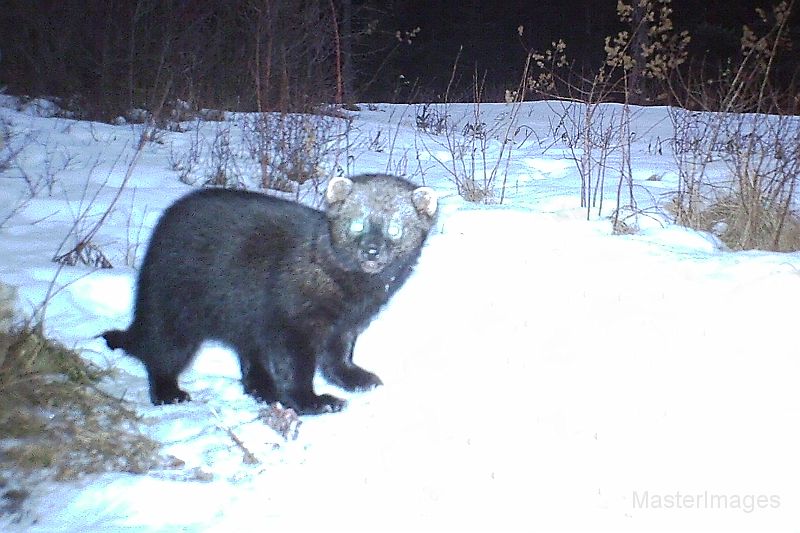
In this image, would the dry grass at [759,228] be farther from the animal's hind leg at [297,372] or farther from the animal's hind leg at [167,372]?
the animal's hind leg at [167,372]

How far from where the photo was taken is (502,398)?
11.4 feet

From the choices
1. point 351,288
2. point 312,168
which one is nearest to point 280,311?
point 351,288

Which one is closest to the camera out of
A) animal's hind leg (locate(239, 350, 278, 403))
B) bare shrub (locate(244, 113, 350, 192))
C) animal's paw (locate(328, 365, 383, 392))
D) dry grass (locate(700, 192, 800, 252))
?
animal's hind leg (locate(239, 350, 278, 403))

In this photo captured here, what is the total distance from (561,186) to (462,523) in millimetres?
5584

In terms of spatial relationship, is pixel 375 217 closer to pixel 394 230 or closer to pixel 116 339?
pixel 394 230

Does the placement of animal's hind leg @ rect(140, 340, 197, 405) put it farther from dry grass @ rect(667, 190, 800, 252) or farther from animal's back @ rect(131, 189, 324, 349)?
dry grass @ rect(667, 190, 800, 252)

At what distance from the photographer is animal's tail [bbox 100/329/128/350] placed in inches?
155

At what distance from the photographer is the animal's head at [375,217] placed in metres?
3.60

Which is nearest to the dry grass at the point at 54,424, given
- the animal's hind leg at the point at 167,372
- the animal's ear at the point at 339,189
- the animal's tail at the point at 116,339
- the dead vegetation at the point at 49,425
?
the dead vegetation at the point at 49,425

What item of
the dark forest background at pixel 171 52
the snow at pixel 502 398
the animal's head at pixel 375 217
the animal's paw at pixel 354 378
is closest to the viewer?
the snow at pixel 502 398

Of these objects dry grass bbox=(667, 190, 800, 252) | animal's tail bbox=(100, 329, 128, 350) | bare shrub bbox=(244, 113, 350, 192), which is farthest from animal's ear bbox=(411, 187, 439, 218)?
bare shrub bbox=(244, 113, 350, 192)

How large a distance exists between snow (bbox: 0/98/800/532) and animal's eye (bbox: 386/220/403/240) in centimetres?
67

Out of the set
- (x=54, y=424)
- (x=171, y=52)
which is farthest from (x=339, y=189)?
(x=171, y=52)

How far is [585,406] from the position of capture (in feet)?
11.0
